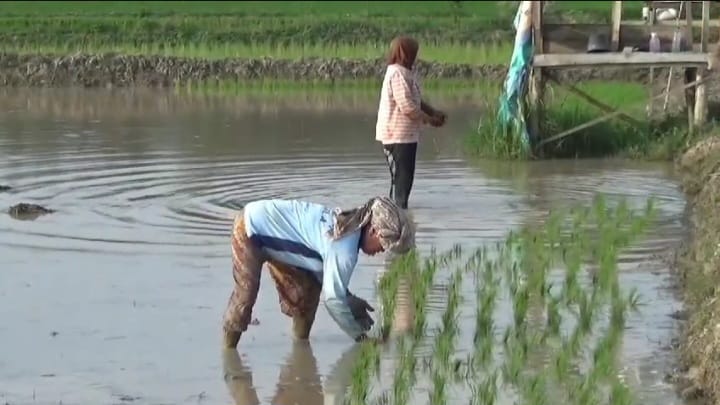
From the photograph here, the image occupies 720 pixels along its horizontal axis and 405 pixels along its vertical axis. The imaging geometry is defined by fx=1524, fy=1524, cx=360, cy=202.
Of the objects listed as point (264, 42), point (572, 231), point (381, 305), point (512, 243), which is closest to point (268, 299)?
point (381, 305)

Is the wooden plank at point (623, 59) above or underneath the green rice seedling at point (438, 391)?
above

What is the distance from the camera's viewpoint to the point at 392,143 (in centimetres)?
1158

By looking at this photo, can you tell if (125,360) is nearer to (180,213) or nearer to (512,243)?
(512,243)

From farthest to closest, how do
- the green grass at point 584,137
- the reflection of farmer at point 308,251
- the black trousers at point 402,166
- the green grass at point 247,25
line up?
the green grass at point 247,25 < the green grass at point 584,137 < the black trousers at point 402,166 < the reflection of farmer at point 308,251

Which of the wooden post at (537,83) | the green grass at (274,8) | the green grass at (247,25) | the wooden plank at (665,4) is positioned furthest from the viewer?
the green grass at (274,8)

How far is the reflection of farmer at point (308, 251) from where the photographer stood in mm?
6586

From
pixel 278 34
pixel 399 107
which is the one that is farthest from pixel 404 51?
pixel 278 34

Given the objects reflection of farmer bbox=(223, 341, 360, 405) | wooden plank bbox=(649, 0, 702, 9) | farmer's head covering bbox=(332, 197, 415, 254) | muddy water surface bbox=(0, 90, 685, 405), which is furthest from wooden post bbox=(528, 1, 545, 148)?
farmer's head covering bbox=(332, 197, 415, 254)

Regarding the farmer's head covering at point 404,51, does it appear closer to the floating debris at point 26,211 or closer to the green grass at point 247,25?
the floating debris at point 26,211

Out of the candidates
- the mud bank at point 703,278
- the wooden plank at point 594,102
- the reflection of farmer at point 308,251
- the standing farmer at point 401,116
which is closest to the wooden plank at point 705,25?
the wooden plank at point 594,102

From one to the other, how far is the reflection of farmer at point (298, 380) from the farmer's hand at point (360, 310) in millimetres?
204

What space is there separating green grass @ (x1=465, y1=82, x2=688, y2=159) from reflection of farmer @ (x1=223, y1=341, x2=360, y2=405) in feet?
26.7

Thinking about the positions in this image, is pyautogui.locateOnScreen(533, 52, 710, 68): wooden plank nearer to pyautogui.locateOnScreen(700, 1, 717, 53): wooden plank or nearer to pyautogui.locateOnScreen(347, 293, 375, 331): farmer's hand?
pyautogui.locateOnScreen(700, 1, 717, 53): wooden plank

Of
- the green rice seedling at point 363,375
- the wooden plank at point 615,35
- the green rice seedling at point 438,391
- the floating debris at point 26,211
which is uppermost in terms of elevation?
the wooden plank at point 615,35
